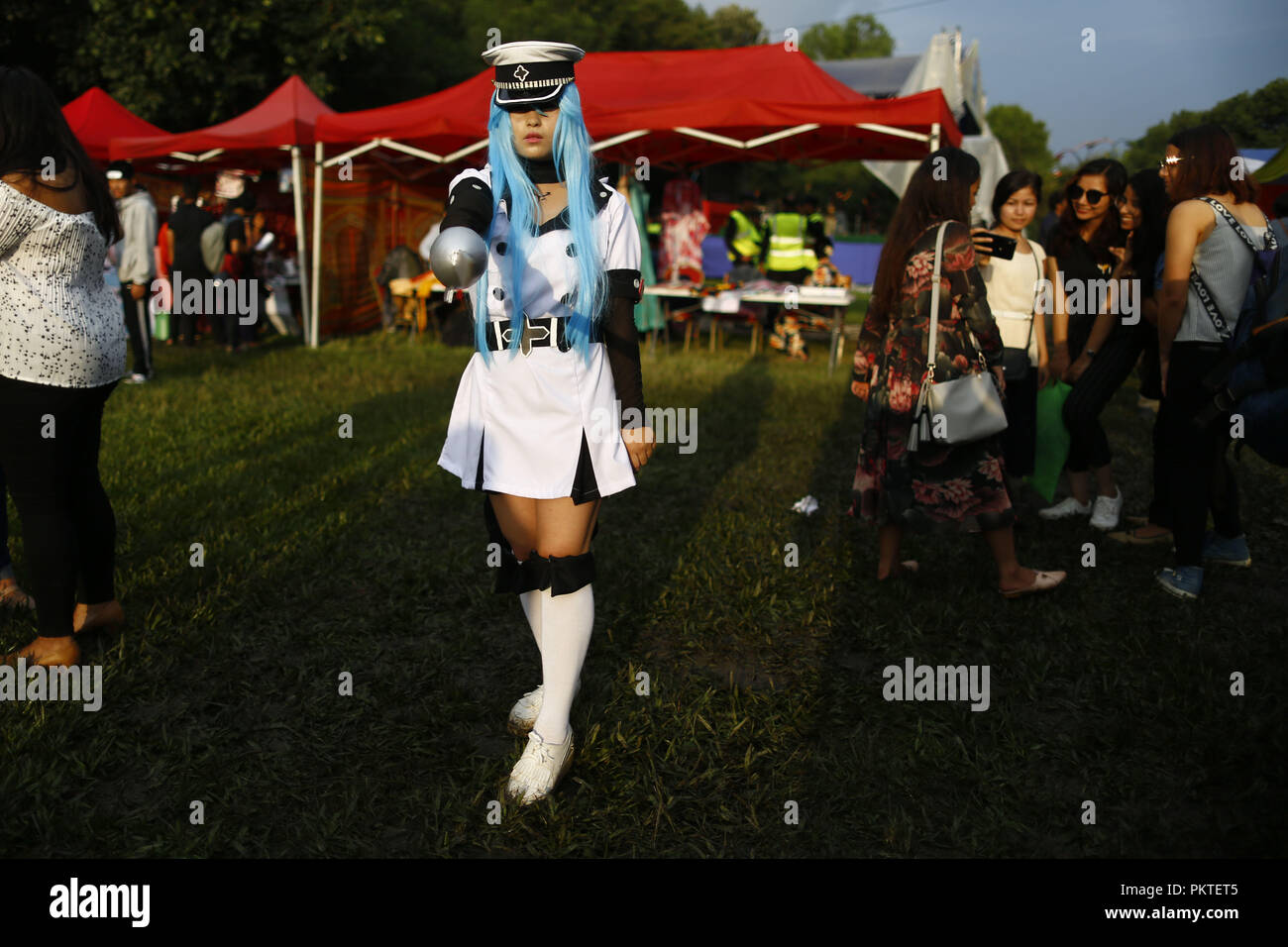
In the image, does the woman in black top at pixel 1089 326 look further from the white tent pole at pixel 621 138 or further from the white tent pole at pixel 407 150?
the white tent pole at pixel 407 150

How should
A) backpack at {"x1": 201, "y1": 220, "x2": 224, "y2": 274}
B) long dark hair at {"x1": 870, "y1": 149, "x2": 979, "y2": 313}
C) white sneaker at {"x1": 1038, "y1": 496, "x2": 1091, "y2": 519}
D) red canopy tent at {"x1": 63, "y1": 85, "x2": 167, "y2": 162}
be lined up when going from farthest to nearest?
1. red canopy tent at {"x1": 63, "y1": 85, "x2": 167, "y2": 162}
2. backpack at {"x1": 201, "y1": 220, "x2": 224, "y2": 274}
3. white sneaker at {"x1": 1038, "y1": 496, "x2": 1091, "y2": 519}
4. long dark hair at {"x1": 870, "y1": 149, "x2": 979, "y2": 313}

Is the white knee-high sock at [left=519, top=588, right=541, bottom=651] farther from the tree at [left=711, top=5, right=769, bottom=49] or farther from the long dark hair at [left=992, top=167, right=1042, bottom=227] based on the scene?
the tree at [left=711, top=5, right=769, bottom=49]

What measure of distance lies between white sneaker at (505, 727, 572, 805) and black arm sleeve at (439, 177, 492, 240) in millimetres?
1427

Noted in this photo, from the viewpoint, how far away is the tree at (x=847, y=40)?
66.8 metres

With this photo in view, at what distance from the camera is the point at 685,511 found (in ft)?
18.2

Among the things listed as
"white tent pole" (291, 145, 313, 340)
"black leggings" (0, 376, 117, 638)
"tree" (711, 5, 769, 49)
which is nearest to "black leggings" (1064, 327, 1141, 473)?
"black leggings" (0, 376, 117, 638)

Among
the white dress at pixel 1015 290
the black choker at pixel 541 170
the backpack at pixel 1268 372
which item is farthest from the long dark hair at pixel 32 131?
the white dress at pixel 1015 290

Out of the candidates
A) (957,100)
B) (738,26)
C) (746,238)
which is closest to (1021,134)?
(738,26)

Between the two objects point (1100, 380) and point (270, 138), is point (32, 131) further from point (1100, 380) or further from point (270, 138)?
point (270, 138)

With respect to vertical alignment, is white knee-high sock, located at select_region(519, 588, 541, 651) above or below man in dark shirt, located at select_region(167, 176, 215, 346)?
below

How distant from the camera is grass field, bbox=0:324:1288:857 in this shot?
8.66 ft
